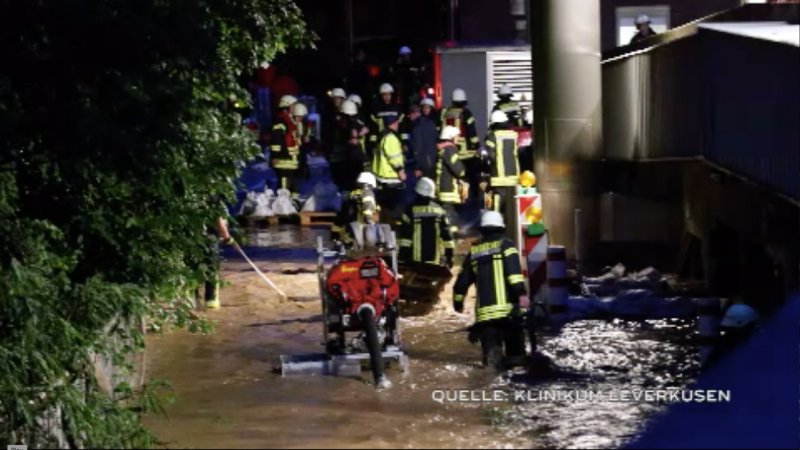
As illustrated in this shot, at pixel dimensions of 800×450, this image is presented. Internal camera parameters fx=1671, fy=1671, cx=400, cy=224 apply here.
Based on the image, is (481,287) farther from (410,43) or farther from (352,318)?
(410,43)

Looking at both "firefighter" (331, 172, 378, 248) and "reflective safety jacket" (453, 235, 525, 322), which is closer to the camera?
"reflective safety jacket" (453, 235, 525, 322)

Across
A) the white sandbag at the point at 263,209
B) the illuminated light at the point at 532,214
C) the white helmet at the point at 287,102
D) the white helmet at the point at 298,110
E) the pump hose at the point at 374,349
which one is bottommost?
the pump hose at the point at 374,349

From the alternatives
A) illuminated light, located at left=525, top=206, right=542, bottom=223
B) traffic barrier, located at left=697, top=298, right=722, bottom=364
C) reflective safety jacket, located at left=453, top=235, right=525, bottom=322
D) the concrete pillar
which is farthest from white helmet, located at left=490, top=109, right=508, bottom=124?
traffic barrier, located at left=697, top=298, right=722, bottom=364

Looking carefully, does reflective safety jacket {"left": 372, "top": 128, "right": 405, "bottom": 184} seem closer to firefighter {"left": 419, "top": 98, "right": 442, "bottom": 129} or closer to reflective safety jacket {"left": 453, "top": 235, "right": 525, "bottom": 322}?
firefighter {"left": 419, "top": 98, "right": 442, "bottom": 129}

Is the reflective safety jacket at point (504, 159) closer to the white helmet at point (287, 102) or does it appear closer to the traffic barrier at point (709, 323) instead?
the white helmet at point (287, 102)

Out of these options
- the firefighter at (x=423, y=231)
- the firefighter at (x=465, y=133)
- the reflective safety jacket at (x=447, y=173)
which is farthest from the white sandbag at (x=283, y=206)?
the firefighter at (x=423, y=231)

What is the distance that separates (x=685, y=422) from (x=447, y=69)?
19.0 metres

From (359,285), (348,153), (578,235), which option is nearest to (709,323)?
(359,285)

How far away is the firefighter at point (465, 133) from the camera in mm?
25906

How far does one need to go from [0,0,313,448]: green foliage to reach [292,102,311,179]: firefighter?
13.3 metres

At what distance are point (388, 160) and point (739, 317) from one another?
11460 millimetres

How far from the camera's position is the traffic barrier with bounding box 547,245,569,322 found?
56.5ft

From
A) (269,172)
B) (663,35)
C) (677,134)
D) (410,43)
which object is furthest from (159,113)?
(410,43)

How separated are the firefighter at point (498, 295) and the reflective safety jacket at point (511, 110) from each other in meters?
11.7
